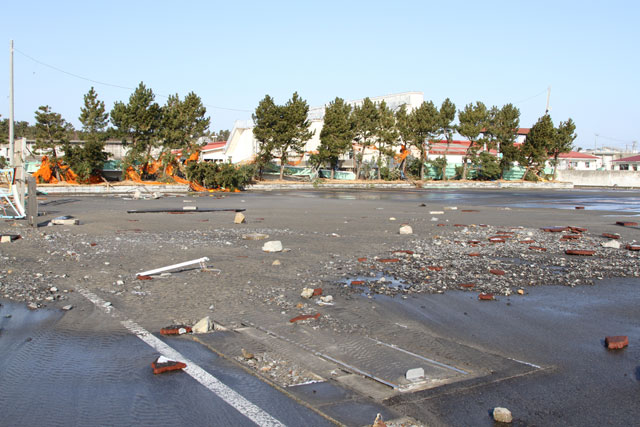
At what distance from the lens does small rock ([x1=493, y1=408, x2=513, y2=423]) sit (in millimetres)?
3840

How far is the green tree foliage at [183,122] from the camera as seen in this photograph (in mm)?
45031

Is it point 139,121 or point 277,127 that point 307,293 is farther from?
point 277,127

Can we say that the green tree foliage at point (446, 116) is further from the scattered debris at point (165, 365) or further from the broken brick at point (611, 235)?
the scattered debris at point (165, 365)

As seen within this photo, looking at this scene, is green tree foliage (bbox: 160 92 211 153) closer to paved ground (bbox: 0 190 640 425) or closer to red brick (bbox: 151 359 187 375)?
paved ground (bbox: 0 190 640 425)

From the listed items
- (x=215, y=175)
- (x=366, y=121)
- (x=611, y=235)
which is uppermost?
(x=366, y=121)

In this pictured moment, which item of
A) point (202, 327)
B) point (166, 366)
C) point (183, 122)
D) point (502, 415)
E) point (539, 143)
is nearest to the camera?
point (502, 415)

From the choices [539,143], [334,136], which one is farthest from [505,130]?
[334,136]

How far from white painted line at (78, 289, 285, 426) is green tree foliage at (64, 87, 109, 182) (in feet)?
123

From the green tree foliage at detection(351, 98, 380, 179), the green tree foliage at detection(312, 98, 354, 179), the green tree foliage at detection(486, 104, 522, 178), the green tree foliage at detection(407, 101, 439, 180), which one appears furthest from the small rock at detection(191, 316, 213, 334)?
the green tree foliage at detection(486, 104, 522, 178)

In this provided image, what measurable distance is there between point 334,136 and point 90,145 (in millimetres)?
25400

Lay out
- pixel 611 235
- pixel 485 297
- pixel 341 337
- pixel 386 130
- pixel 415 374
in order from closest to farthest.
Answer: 1. pixel 415 374
2. pixel 341 337
3. pixel 485 297
4. pixel 611 235
5. pixel 386 130

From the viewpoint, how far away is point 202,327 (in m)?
5.82

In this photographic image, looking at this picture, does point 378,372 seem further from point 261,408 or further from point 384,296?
point 384,296

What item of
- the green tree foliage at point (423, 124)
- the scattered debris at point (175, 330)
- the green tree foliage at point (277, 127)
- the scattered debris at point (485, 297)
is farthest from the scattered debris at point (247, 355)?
the green tree foliage at point (423, 124)
